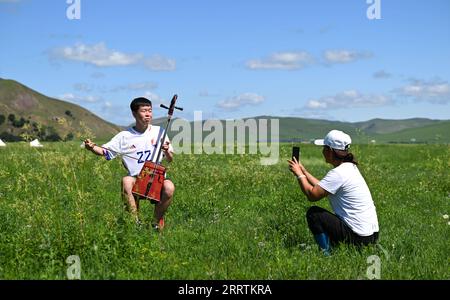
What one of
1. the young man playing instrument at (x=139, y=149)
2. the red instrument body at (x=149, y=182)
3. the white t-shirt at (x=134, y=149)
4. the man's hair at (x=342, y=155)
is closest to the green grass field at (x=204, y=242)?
the young man playing instrument at (x=139, y=149)

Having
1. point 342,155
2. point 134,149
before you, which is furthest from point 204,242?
point 342,155

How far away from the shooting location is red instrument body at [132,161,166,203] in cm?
807

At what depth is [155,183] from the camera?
320 inches

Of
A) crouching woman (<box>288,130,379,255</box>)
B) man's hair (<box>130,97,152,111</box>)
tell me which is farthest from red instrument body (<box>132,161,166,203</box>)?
crouching woman (<box>288,130,379,255</box>)

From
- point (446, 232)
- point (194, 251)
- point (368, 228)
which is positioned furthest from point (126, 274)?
point (446, 232)

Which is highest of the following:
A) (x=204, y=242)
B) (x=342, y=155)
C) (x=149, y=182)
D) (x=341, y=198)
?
(x=342, y=155)

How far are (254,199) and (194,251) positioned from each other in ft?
14.1

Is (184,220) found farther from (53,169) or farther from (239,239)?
(53,169)

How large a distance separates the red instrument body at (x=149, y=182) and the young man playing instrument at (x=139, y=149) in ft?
0.48

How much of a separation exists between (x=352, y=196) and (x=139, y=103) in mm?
3579

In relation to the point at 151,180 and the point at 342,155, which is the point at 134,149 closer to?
the point at 151,180

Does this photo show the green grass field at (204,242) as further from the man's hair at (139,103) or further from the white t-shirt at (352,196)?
the man's hair at (139,103)

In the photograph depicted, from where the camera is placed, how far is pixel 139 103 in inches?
328

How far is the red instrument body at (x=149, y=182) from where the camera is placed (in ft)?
26.5
